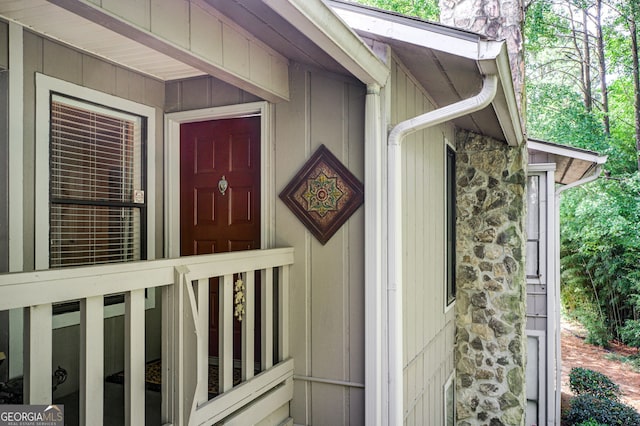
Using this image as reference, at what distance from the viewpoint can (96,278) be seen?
5.21 feet

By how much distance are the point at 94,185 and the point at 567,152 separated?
5.14 metres

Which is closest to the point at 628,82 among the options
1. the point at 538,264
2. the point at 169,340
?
the point at 538,264

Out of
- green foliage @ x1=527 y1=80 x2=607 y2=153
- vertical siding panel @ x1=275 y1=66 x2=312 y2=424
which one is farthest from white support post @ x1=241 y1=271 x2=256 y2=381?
green foliage @ x1=527 y1=80 x2=607 y2=153

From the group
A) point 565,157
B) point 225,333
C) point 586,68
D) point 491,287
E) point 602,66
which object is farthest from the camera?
point 586,68

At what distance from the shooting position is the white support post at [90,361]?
1574mm

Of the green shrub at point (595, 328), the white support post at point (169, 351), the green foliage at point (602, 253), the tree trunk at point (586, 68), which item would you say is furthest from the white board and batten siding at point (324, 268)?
the tree trunk at point (586, 68)

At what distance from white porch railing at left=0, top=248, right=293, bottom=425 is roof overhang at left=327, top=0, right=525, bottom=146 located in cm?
139

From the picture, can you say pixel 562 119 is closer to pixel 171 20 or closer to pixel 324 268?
pixel 324 268

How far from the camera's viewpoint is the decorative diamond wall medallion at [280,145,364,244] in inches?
106

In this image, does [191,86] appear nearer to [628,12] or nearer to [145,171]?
[145,171]

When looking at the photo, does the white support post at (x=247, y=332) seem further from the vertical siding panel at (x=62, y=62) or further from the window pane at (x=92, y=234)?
the vertical siding panel at (x=62, y=62)

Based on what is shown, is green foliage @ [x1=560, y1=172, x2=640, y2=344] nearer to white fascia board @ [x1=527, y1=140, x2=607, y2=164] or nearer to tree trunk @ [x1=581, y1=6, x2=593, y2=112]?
tree trunk @ [x1=581, y1=6, x2=593, y2=112]

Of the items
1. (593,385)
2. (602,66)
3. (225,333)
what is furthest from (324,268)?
(602,66)

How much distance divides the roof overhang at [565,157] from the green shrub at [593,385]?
11.2 feet
